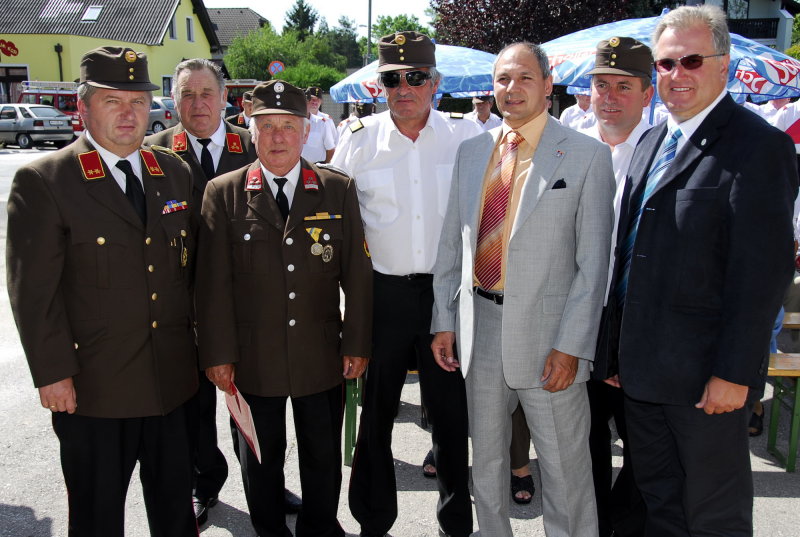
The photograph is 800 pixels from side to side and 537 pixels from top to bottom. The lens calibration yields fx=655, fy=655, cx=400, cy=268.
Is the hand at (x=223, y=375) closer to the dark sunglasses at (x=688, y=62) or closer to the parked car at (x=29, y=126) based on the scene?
the dark sunglasses at (x=688, y=62)

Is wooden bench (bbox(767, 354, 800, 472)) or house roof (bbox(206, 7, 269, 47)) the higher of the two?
house roof (bbox(206, 7, 269, 47))

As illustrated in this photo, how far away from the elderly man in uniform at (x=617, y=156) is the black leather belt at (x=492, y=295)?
2.16 ft

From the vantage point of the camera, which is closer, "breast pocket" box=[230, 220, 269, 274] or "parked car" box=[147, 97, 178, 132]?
"breast pocket" box=[230, 220, 269, 274]

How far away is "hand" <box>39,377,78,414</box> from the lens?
2383 millimetres

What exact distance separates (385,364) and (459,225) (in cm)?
77

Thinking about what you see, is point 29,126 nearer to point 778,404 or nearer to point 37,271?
point 37,271

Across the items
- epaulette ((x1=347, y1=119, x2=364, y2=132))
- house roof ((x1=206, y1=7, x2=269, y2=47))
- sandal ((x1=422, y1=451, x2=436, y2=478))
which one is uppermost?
house roof ((x1=206, y1=7, x2=269, y2=47))

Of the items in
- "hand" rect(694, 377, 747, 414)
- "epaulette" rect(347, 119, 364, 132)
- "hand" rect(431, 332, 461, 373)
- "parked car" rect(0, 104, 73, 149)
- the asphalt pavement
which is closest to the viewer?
"hand" rect(694, 377, 747, 414)

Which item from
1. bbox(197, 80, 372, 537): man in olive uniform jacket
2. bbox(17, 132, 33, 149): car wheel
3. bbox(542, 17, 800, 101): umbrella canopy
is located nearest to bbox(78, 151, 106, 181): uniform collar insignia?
bbox(197, 80, 372, 537): man in olive uniform jacket

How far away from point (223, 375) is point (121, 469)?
0.53 m

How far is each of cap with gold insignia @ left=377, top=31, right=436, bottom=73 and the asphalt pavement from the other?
89.6 inches

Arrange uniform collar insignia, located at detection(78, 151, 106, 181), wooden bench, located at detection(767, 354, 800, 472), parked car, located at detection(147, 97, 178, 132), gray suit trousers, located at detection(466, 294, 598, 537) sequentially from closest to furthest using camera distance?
uniform collar insignia, located at detection(78, 151, 106, 181) → gray suit trousers, located at detection(466, 294, 598, 537) → wooden bench, located at detection(767, 354, 800, 472) → parked car, located at detection(147, 97, 178, 132)

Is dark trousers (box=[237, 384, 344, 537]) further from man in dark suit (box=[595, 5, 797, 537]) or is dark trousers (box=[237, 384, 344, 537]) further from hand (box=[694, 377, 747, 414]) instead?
hand (box=[694, 377, 747, 414])

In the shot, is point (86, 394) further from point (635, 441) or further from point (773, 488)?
point (773, 488)
